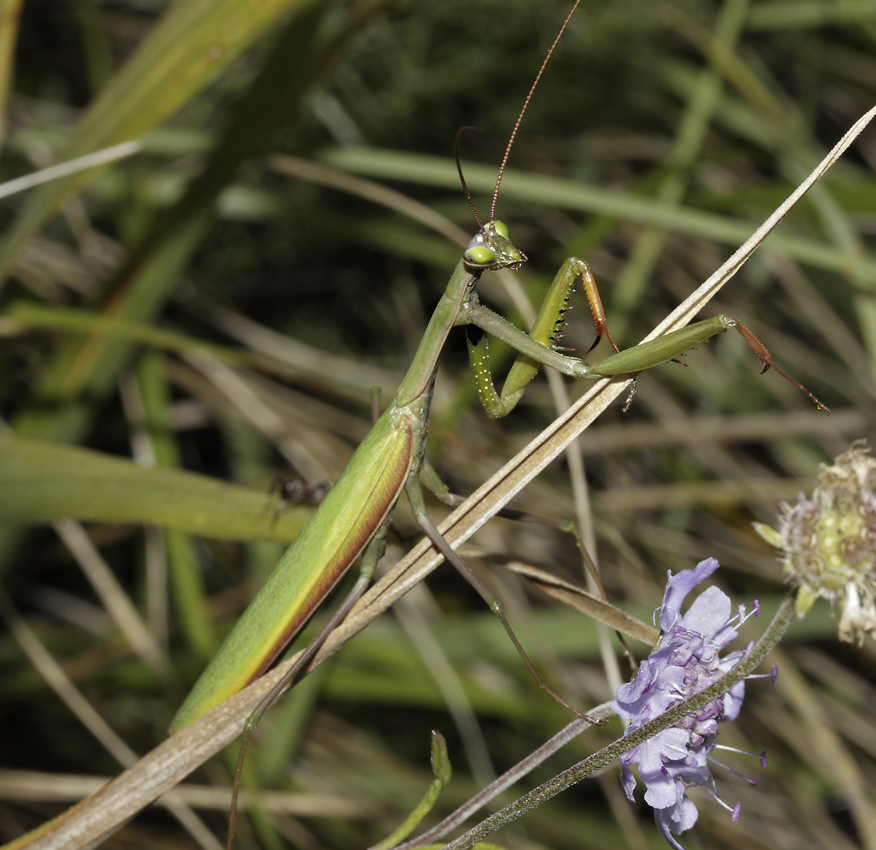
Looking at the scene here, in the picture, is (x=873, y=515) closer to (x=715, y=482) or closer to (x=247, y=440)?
(x=715, y=482)

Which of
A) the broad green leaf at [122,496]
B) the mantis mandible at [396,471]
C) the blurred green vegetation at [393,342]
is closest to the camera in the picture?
the mantis mandible at [396,471]

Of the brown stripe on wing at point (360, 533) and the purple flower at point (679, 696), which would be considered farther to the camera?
the brown stripe on wing at point (360, 533)

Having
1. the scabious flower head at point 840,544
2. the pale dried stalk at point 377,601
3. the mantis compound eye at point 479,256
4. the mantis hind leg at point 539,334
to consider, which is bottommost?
the scabious flower head at point 840,544

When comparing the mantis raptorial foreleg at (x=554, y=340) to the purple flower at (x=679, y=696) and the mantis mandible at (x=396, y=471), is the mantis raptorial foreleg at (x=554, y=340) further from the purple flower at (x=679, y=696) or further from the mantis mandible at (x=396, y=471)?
the purple flower at (x=679, y=696)

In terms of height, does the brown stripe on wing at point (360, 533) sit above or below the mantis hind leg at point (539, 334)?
below

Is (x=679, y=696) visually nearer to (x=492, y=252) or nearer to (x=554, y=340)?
(x=554, y=340)

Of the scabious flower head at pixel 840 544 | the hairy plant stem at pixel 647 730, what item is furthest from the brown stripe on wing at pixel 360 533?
the scabious flower head at pixel 840 544

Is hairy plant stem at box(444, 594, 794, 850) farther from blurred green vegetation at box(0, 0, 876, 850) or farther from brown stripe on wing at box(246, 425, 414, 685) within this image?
blurred green vegetation at box(0, 0, 876, 850)
